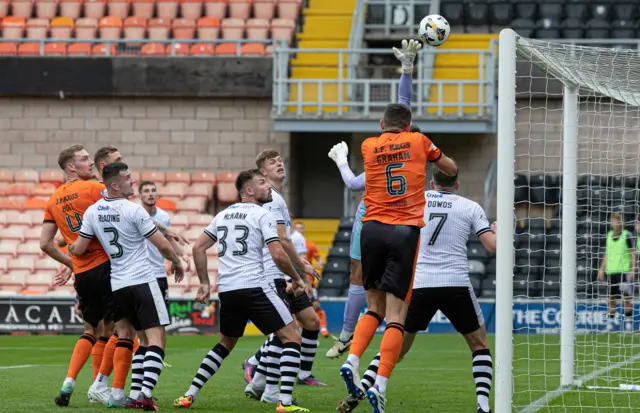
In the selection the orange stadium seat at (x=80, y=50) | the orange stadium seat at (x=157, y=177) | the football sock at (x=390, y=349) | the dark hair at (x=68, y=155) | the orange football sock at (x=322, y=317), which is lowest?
the orange football sock at (x=322, y=317)

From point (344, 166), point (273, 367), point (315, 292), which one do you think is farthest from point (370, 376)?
point (315, 292)

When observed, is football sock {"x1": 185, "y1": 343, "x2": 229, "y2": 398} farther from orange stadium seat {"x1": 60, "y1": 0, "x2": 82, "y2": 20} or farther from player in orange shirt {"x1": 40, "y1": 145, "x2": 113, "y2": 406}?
orange stadium seat {"x1": 60, "y1": 0, "x2": 82, "y2": 20}

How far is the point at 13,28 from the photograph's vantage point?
25.8 metres

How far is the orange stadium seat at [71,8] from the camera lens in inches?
1045

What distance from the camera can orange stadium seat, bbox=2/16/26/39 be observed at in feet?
84.2

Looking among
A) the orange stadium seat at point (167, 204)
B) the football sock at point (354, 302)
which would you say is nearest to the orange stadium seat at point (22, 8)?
the orange stadium seat at point (167, 204)

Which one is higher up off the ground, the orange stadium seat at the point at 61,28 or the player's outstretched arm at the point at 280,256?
the orange stadium seat at the point at 61,28

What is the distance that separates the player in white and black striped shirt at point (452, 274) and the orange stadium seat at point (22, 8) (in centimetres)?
2010

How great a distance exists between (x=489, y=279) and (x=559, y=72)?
466 inches

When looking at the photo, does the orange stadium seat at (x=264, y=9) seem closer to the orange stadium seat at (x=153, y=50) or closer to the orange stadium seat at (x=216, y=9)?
the orange stadium seat at (x=216, y=9)

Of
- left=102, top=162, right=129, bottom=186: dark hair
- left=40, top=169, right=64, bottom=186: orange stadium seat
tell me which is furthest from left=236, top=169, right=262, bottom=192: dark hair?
left=40, top=169, right=64, bottom=186: orange stadium seat

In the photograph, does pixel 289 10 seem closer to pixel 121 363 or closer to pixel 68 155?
pixel 68 155

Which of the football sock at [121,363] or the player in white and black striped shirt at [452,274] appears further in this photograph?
the football sock at [121,363]

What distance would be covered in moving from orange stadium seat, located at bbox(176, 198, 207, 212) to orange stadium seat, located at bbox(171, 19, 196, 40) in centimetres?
400
